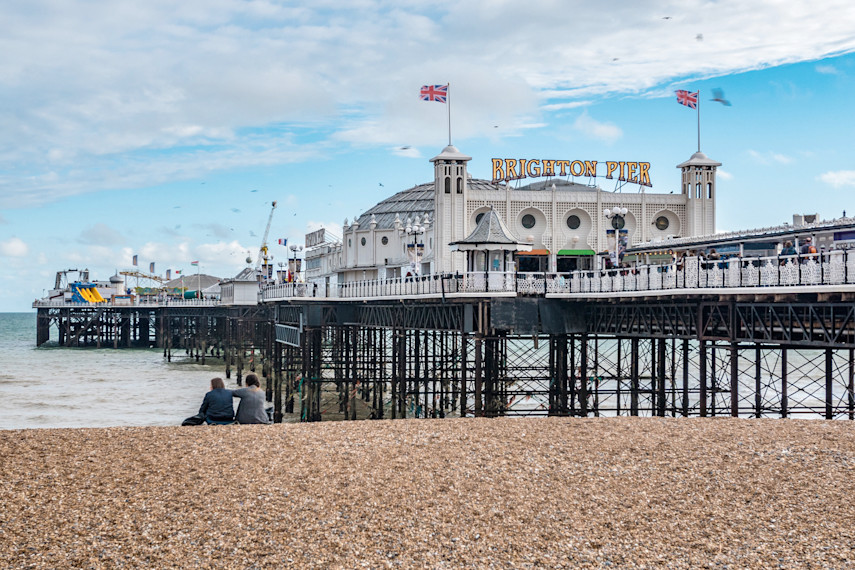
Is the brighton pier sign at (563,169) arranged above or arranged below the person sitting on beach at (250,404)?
above

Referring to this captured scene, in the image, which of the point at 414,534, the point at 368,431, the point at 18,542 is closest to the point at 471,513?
the point at 414,534

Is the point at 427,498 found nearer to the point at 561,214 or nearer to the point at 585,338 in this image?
the point at 585,338

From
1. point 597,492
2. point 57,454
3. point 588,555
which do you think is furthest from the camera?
point 57,454

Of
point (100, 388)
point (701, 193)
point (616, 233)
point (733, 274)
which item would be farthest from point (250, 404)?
point (100, 388)

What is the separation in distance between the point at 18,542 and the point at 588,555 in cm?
743

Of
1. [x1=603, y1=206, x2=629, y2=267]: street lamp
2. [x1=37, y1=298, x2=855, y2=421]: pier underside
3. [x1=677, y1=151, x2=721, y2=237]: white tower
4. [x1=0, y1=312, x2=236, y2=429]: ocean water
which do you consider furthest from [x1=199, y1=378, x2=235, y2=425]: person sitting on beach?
[x1=677, y1=151, x2=721, y2=237]: white tower

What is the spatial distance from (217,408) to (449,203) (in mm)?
31972

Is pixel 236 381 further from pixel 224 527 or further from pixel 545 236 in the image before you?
pixel 224 527

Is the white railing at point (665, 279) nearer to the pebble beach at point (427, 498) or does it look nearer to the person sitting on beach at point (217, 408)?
the pebble beach at point (427, 498)

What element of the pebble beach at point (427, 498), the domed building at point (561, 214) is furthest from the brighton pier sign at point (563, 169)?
the pebble beach at point (427, 498)

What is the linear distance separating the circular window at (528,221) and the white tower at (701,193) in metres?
8.56

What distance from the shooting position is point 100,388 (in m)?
56.2

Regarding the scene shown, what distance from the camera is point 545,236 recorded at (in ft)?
158

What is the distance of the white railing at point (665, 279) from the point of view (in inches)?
767
